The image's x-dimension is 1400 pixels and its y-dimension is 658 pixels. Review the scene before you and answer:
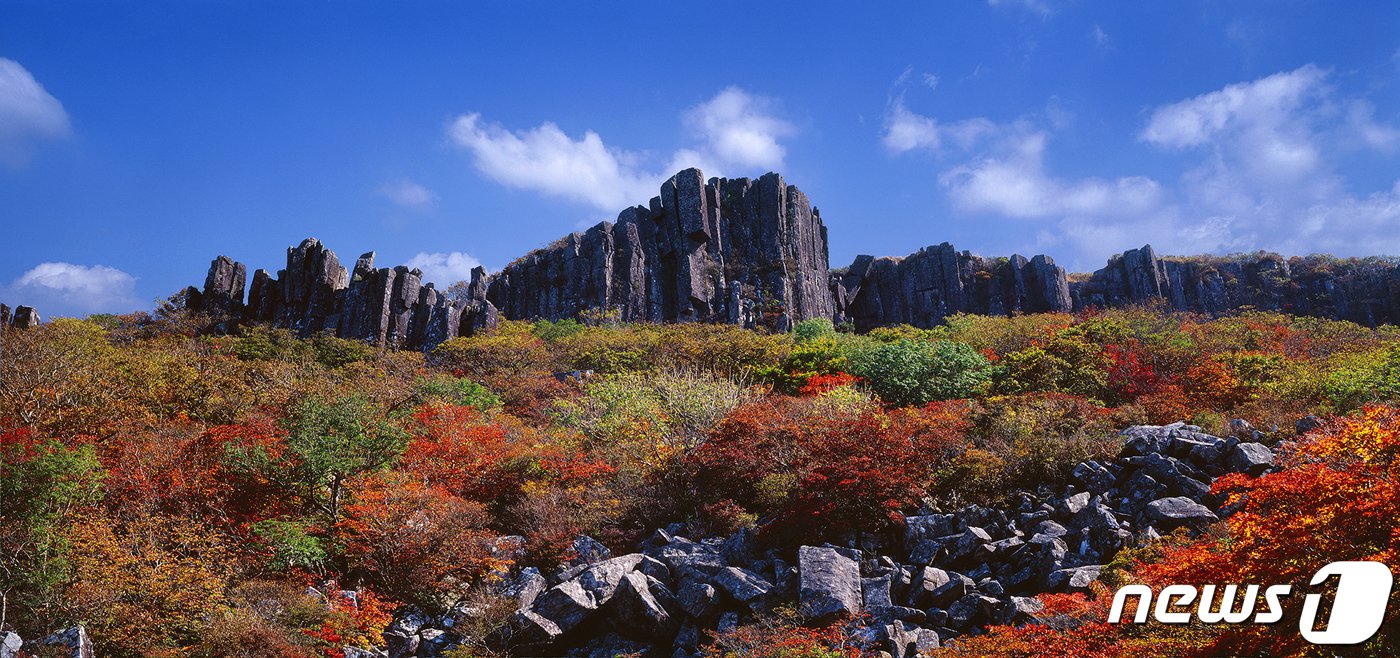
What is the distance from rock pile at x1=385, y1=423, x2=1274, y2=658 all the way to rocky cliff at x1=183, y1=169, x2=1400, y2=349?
112 feet

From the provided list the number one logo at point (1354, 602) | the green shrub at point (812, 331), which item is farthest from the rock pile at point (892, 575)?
the green shrub at point (812, 331)

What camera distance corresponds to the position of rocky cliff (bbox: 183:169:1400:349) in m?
48.2

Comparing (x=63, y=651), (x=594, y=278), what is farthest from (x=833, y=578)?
(x=594, y=278)

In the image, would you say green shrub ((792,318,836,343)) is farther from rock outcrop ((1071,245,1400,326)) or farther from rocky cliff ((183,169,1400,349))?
rock outcrop ((1071,245,1400,326))

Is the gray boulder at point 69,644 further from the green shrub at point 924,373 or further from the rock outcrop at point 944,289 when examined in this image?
the rock outcrop at point 944,289

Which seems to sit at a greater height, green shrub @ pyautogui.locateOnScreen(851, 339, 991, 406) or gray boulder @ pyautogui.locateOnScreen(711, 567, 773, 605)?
green shrub @ pyautogui.locateOnScreen(851, 339, 991, 406)

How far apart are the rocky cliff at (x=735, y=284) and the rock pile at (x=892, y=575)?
34158 millimetres

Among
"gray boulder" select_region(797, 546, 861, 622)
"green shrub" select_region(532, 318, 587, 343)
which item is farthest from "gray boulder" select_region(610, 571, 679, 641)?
"green shrub" select_region(532, 318, 587, 343)

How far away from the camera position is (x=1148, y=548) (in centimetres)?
976

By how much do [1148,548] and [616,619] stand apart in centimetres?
793

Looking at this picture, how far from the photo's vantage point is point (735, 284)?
159 ft

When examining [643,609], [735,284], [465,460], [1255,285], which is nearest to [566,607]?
[643,609]

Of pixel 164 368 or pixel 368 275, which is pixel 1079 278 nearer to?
pixel 368 275

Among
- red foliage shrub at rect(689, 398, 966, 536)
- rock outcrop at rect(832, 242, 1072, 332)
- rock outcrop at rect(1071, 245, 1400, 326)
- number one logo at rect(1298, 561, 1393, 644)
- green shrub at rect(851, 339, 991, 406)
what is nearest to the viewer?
number one logo at rect(1298, 561, 1393, 644)
